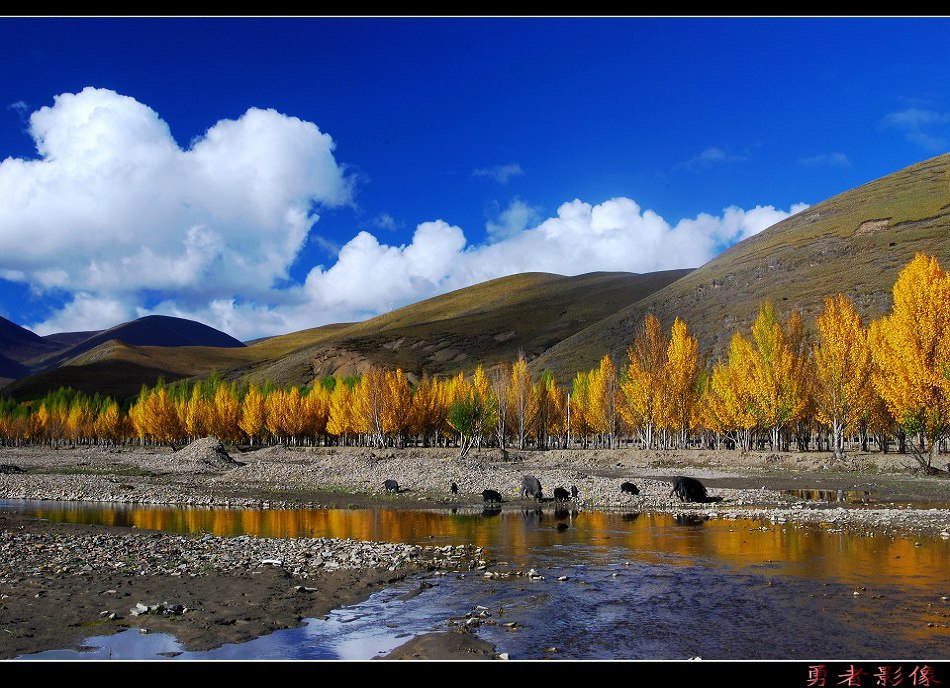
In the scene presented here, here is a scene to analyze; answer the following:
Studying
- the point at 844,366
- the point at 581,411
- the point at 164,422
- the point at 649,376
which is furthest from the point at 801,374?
the point at 164,422

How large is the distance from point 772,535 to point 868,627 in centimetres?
1246

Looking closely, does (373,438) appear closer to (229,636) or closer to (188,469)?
(188,469)

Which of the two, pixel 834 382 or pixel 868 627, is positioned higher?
pixel 834 382

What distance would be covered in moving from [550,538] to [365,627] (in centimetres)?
1297

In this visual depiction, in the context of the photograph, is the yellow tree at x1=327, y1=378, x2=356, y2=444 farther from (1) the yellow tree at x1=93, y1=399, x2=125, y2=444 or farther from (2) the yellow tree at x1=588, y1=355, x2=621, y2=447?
(1) the yellow tree at x1=93, y1=399, x2=125, y2=444

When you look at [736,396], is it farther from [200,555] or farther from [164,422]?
[164,422]

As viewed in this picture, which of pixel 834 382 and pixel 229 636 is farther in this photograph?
pixel 834 382

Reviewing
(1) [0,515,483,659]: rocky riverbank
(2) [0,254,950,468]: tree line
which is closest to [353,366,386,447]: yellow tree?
(2) [0,254,950,468]: tree line

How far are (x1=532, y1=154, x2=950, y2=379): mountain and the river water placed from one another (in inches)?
4202

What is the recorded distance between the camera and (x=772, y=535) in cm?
2408

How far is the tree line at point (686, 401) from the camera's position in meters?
49.5
